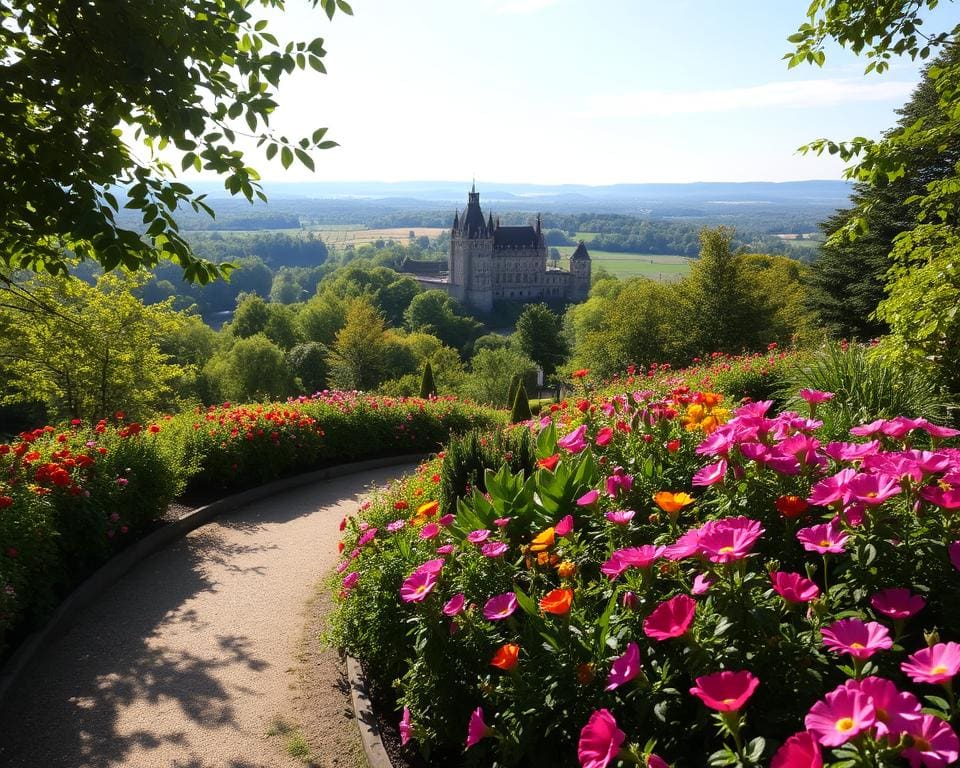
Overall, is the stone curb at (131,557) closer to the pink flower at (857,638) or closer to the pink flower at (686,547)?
the pink flower at (686,547)

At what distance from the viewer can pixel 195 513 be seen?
8109 millimetres

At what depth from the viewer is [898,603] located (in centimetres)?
223

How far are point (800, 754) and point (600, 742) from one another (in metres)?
0.55

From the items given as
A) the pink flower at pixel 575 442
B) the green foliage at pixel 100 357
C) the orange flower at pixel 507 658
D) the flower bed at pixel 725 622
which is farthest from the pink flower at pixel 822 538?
the green foliage at pixel 100 357

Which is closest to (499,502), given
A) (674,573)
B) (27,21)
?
(674,573)

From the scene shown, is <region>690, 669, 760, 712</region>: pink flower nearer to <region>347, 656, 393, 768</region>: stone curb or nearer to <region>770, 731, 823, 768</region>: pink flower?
<region>770, 731, 823, 768</region>: pink flower

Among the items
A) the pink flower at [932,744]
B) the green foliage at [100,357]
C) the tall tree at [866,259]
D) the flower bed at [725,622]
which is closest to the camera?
the pink flower at [932,744]

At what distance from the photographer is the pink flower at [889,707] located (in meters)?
1.75

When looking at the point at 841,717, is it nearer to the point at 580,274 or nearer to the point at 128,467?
the point at 128,467

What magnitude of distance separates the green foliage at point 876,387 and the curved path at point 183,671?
4.91 metres

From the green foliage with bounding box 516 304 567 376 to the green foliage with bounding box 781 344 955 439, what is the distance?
53.5 m

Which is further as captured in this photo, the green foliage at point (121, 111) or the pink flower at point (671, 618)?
the green foliage at point (121, 111)

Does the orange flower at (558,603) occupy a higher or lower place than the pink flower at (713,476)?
lower

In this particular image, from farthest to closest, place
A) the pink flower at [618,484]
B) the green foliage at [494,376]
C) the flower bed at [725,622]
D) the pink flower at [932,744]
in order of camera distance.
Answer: the green foliage at [494,376] < the pink flower at [618,484] < the flower bed at [725,622] < the pink flower at [932,744]
